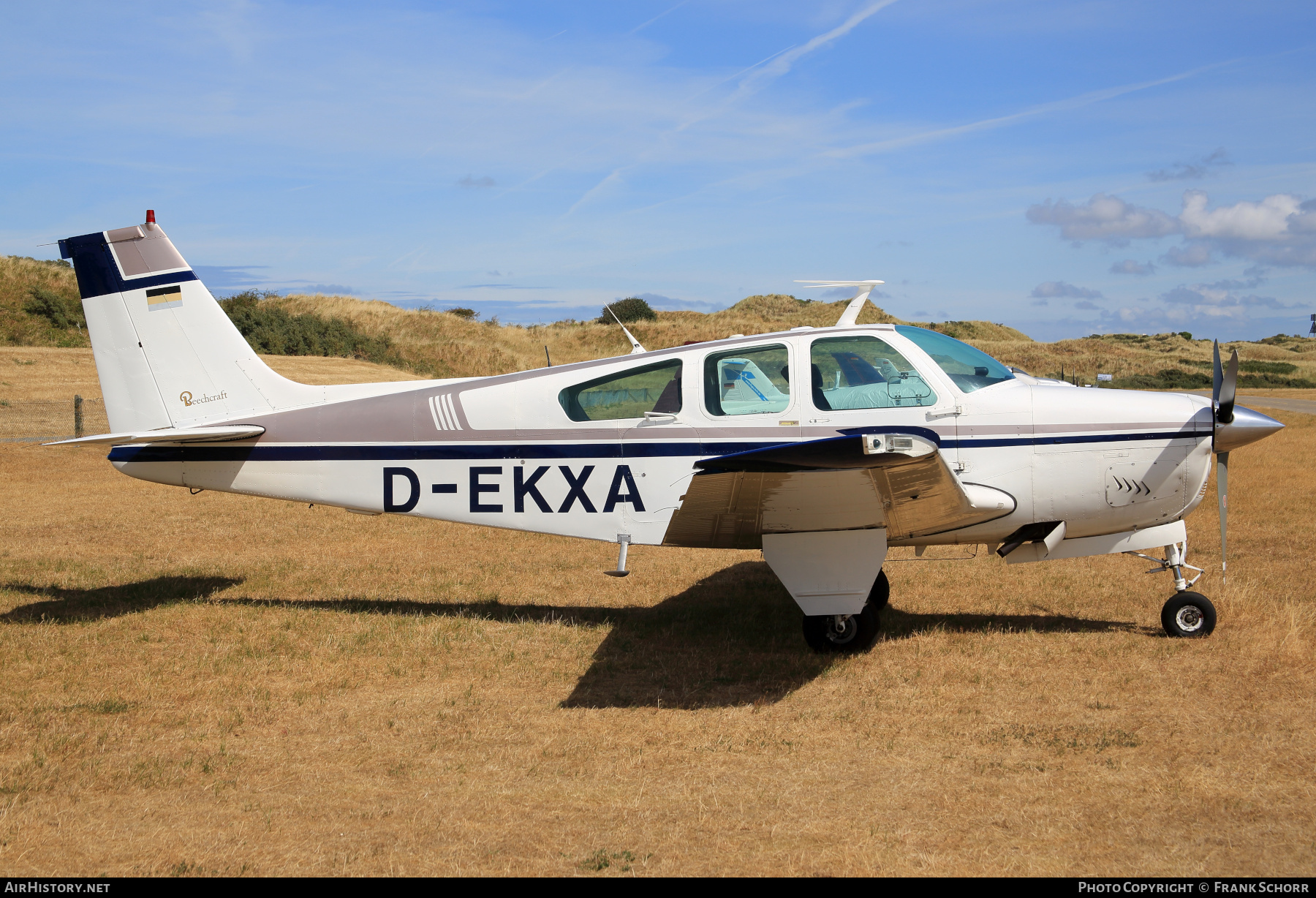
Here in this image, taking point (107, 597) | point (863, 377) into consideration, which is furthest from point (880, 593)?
point (107, 597)

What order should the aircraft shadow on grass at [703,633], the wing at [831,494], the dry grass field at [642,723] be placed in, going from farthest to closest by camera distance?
the aircraft shadow on grass at [703,633]
the wing at [831,494]
the dry grass field at [642,723]

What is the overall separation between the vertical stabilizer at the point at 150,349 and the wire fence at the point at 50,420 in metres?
14.5

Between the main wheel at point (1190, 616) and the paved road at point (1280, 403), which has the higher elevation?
the paved road at point (1280, 403)

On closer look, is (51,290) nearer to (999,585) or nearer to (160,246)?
(160,246)

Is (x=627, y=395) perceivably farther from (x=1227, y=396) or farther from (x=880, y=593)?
(x=1227, y=396)

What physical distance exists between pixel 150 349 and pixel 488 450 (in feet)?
10.8

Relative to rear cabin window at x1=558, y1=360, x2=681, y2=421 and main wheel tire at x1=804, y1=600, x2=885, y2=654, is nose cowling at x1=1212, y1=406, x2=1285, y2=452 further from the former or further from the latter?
rear cabin window at x1=558, y1=360, x2=681, y2=421

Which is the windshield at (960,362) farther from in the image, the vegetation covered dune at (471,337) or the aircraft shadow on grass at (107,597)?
the vegetation covered dune at (471,337)

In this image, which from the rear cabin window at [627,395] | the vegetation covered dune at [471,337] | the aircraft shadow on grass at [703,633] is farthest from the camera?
the vegetation covered dune at [471,337]

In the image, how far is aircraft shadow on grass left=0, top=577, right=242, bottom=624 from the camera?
7.73 meters

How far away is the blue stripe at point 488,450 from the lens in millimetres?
6332

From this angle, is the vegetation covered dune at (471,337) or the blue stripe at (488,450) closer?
the blue stripe at (488,450)

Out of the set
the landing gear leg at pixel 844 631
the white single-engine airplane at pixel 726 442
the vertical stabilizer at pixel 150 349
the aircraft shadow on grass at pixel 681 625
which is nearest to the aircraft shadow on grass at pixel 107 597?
the aircraft shadow on grass at pixel 681 625
